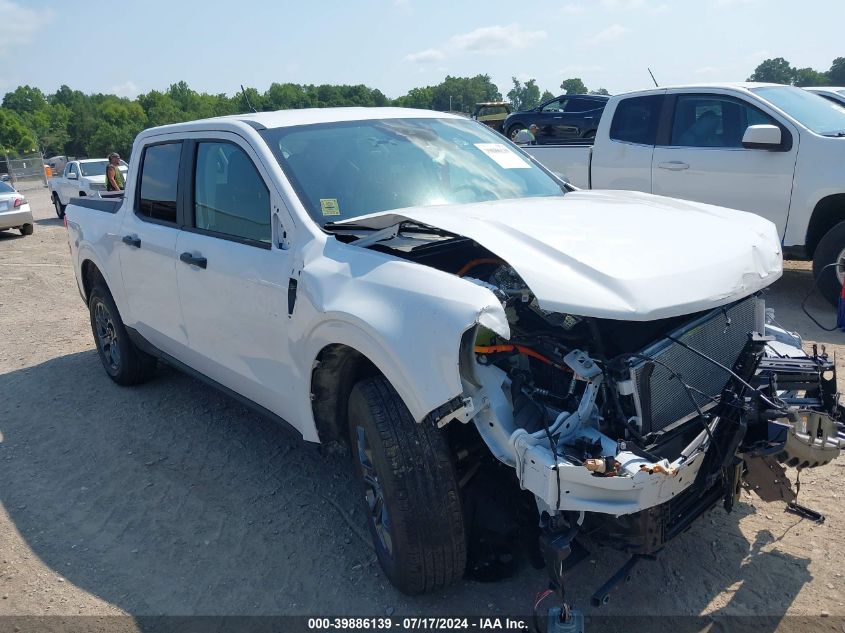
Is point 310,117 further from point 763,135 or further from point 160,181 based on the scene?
point 763,135

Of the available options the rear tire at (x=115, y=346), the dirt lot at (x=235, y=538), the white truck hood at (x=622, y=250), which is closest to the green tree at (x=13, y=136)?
the rear tire at (x=115, y=346)

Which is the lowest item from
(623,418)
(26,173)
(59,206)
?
(26,173)

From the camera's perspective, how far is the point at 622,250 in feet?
9.05

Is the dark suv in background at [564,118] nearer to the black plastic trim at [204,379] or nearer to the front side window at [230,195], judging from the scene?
the black plastic trim at [204,379]

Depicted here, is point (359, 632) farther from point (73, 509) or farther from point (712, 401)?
point (73, 509)

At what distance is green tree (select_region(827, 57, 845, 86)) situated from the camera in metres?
58.4

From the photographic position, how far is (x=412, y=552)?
9.38 ft

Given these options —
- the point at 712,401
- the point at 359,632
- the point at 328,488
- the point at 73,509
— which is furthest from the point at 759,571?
the point at 73,509

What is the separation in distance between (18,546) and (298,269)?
2123mm

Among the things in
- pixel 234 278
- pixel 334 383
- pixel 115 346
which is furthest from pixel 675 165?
pixel 115 346

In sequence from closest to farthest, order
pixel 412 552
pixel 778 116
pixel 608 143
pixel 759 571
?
pixel 412 552 < pixel 759 571 < pixel 778 116 < pixel 608 143

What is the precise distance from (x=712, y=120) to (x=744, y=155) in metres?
0.60

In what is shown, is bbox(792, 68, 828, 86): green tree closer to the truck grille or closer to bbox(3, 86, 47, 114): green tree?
the truck grille

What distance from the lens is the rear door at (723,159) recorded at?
22.7 feet
